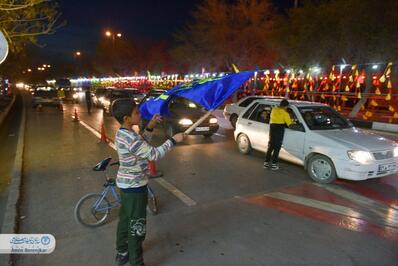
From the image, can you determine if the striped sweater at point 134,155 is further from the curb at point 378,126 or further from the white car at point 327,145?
the curb at point 378,126

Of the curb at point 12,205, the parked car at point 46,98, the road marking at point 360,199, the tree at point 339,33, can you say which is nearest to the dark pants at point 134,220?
the curb at point 12,205

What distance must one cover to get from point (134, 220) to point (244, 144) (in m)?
6.20

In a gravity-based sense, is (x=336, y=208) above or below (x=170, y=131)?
below

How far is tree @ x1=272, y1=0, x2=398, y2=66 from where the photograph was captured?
15.0m

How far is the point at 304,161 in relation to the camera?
23.7 feet

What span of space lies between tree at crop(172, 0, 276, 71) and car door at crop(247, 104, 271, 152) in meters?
18.6

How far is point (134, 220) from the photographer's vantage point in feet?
11.1

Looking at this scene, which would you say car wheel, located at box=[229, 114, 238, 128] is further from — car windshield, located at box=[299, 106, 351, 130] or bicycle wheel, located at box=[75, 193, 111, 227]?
bicycle wheel, located at box=[75, 193, 111, 227]

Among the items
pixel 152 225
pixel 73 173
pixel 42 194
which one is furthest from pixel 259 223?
pixel 73 173

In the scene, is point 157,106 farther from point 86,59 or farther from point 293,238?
point 86,59

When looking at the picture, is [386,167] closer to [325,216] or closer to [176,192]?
[325,216]

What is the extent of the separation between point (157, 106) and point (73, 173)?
3469 mm

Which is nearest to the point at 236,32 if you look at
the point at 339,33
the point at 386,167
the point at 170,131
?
the point at 339,33

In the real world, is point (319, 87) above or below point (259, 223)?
above
